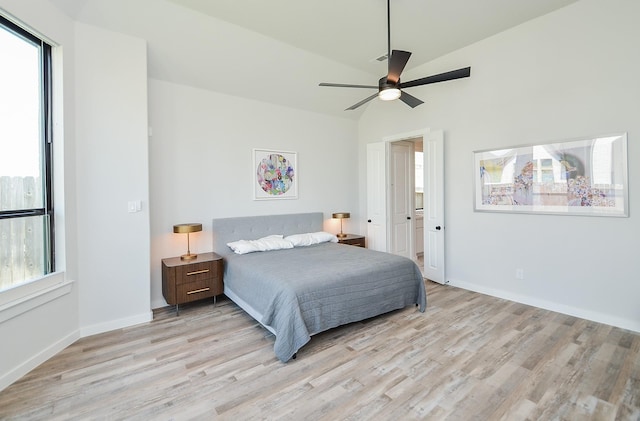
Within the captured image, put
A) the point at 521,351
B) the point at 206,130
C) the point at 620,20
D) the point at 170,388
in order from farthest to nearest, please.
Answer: the point at 206,130 → the point at 620,20 → the point at 521,351 → the point at 170,388

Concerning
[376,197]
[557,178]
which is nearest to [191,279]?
[376,197]

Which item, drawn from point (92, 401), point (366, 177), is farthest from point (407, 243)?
point (92, 401)

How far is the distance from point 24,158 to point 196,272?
186 centimetres

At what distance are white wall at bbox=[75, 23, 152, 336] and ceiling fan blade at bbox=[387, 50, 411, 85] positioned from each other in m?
2.59

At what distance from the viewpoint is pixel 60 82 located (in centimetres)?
265

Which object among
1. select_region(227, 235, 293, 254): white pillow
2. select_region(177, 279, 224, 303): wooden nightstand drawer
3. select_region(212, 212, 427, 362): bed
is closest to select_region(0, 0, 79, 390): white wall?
select_region(177, 279, 224, 303): wooden nightstand drawer

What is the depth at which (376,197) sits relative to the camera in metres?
5.45

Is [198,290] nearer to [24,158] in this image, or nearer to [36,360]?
[36,360]

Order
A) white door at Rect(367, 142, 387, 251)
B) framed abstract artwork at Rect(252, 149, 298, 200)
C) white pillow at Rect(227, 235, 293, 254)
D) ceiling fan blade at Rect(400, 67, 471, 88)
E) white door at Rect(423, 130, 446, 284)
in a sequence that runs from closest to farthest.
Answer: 1. ceiling fan blade at Rect(400, 67, 471, 88)
2. white pillow at Rect(227, 235, 293, 254)
3. white door at Rect(423, 130, 446, 284)
4. framed abstract artwork at Rect(252, 149, 298, 200)
5. white door at Rect(367, 142, 387, 251)

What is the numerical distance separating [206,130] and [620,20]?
4762mm

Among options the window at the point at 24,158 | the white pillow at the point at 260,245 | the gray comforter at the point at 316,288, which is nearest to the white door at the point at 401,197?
the gray comforter at the point at 316,288

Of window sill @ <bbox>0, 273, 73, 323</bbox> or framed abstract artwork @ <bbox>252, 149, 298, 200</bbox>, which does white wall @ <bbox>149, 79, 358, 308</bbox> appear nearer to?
framed abstract artwork @ <bbox>252, 149, 298, 200</bbox>

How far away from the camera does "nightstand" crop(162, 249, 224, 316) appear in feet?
10.9

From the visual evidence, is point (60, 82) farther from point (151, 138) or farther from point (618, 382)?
point (618, 382)
